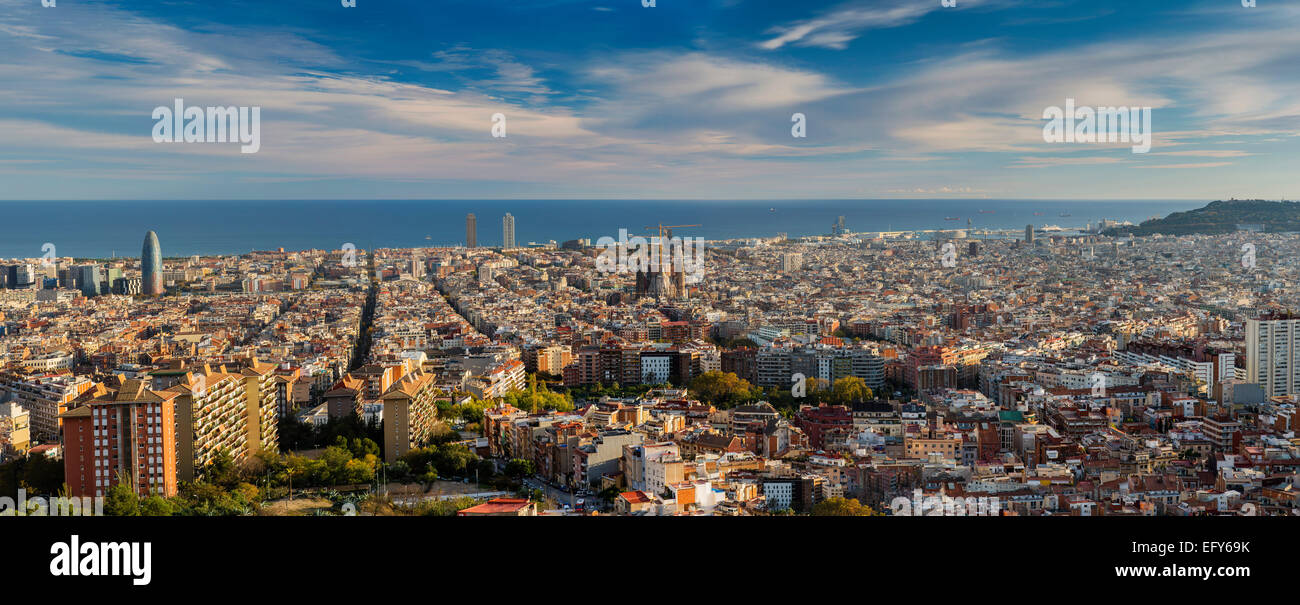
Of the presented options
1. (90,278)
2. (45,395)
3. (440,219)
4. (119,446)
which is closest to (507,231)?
(440,219)

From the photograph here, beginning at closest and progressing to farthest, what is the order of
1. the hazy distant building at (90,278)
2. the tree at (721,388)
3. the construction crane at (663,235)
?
the tree at (721,388) → the hazy distant building at (90,278) → the construction crane at (663,235)

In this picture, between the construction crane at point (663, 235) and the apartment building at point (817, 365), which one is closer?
the apartment building at point (817, 365)

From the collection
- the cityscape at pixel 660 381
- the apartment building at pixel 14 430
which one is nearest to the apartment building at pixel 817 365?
the cityscape at pixel 660 381

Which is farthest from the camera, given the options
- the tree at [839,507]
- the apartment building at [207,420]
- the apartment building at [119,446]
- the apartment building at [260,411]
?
the apartment building at [260,411]

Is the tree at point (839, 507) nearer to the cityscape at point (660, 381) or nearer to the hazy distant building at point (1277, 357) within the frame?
the cityscape at point (660, 381)

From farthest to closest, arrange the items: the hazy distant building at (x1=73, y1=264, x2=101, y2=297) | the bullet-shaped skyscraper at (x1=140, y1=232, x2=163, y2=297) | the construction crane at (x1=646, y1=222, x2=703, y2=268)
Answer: the construction crane at (x1=646, y1=222, x2=703, y2=268), the hazy distant building at (x1=73, y1=264, x2=101, y2=297), the bullet-shaped skyscraper at (x1=140, y1=232, x2=163, y2=297)

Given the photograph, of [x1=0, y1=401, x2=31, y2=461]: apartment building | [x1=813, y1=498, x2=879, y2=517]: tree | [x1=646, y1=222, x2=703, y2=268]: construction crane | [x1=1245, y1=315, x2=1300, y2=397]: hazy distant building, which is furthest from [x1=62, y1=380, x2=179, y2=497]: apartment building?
[x1=646, y1=222, x2=703, y2=268]: construction crane

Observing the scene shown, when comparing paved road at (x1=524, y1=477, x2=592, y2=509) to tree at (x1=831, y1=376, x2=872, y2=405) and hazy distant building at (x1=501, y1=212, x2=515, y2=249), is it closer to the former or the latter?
tree at (x1=831, y1=376, x2=872, y2=405)
